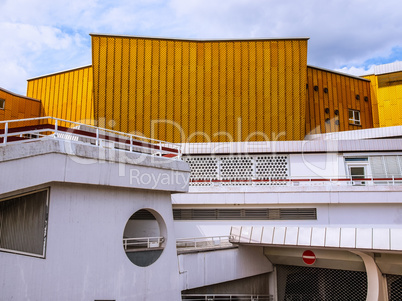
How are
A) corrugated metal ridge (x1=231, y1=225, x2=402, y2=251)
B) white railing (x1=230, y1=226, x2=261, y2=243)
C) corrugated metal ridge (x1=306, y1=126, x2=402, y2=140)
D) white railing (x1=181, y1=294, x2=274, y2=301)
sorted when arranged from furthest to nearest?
corrugated metal ridge (x1=306, y1=126, x2=402, y2=140) → white railing (x1=230, y1=226, x2=261, y2=243) → white railing (x1=181, y1=294, x2=274, y2=301) → corrugated metal ridge (x1=231, y1=225, x2=402, y2=251)

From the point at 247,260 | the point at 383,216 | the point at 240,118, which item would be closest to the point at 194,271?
the point at 247,260

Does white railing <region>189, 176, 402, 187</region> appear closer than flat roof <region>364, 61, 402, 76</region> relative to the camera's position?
Yes

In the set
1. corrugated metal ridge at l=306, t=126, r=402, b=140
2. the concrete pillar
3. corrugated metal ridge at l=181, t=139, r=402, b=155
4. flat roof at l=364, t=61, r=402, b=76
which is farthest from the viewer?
flat roof at l=364, t=61, r=402, b=76

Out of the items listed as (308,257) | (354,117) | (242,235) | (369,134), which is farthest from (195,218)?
(354,117)

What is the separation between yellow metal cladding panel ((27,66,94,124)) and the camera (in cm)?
2559

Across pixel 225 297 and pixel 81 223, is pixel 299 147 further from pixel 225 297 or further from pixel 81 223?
pixel 81 223

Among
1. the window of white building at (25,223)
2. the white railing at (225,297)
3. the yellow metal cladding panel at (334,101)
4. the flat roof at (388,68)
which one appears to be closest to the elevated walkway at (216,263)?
the white railing at (225,297)

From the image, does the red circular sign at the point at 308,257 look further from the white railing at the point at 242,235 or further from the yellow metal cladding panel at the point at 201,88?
the yellow metal cladding panel at the point at 201,88

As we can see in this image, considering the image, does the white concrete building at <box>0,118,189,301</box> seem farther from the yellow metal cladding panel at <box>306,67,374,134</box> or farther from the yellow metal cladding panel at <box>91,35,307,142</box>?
the yellow metal cladding panel at <box>306,67,374,134</box>

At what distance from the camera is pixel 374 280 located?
12.8m

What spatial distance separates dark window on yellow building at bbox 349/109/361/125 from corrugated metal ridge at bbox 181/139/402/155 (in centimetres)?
1152

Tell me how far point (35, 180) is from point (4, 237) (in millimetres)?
2084

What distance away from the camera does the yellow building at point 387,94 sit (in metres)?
27.7

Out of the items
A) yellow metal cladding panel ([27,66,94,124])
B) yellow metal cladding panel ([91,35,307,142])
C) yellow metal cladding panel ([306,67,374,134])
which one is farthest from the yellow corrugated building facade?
yellow metal cladding panel ([306,67,374,134])
